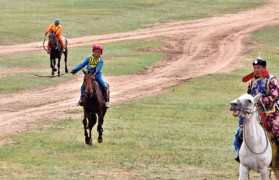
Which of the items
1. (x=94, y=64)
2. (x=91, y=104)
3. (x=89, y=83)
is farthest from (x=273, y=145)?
(x=94, y=64)

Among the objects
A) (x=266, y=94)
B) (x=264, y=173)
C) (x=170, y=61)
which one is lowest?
(x=264, y=173)

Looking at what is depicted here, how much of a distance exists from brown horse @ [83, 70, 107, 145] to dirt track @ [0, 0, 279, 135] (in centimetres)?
292

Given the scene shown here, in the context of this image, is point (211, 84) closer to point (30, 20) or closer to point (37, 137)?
point (37, 137)

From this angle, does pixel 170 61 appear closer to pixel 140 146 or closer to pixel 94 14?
pixel 94 14

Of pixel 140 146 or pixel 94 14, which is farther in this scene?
pixel 94 14

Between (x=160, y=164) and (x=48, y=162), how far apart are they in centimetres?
259

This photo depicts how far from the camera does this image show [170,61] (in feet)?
156

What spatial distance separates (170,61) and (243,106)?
34084 mm

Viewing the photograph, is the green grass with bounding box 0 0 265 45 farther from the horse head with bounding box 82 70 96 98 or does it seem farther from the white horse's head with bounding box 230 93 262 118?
the white horse's head with bounding box 230 93 262 118

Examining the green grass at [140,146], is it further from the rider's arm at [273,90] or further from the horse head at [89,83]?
the rider's arm at [273,90]

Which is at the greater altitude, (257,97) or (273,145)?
(257,97)

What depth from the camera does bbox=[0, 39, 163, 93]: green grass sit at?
37031mm

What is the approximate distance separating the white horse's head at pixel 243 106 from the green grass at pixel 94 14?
39.9 m

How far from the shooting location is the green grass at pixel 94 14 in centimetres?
5728
